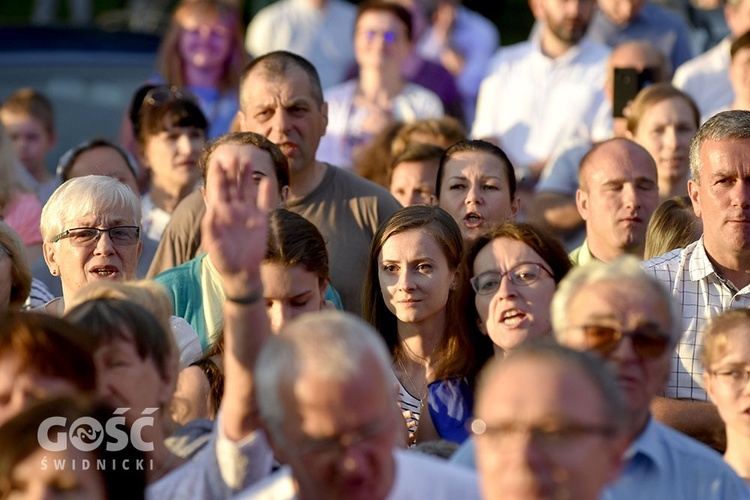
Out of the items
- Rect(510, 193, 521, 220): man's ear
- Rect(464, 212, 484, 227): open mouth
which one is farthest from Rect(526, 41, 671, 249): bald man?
Rect(464, 212, 484, 227): open mouth

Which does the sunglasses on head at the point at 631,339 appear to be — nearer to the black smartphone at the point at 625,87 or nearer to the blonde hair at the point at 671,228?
the blonde hair at the point at 671,228

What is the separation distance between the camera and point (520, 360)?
3375 millimetres

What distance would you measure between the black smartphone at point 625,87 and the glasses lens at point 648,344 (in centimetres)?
475

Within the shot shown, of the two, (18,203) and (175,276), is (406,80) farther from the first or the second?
(175,276)

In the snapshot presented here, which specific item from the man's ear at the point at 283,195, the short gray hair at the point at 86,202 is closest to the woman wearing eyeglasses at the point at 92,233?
the short gray hair at the point at 86,202

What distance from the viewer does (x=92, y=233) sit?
5898 mm

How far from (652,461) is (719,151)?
2.19m

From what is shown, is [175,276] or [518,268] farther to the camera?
[175,276]

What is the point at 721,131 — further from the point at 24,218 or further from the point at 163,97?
the point at 24,218

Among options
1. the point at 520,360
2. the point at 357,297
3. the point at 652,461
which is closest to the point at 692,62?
the point at 357,297

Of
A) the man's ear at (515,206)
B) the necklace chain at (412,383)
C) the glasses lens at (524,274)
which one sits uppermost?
the man's ear at (515,206)

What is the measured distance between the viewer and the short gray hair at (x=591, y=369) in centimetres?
334

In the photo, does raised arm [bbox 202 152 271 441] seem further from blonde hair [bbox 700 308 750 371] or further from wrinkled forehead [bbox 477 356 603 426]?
blonde hair [bbox 700 308 750 371]

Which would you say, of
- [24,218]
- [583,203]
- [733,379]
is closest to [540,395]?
[733,379]
